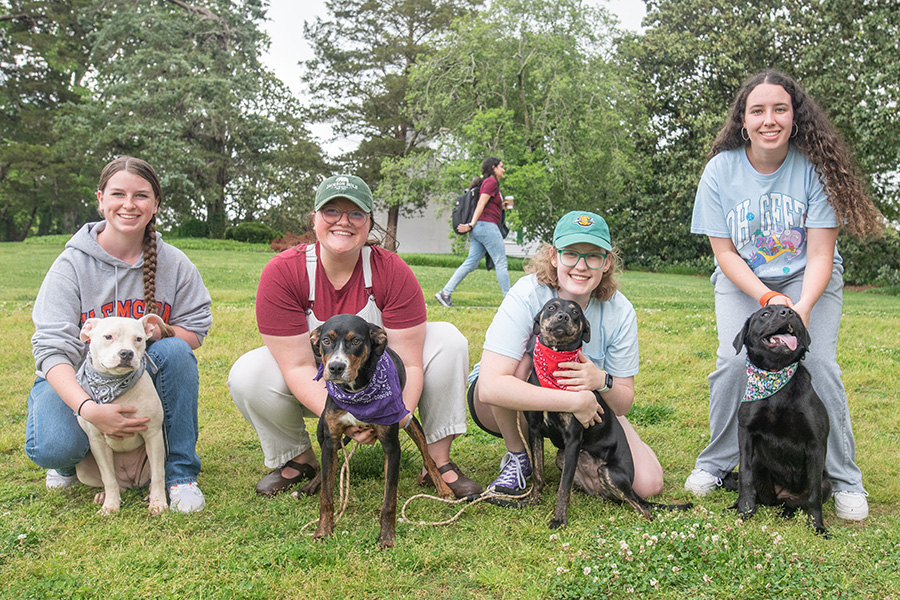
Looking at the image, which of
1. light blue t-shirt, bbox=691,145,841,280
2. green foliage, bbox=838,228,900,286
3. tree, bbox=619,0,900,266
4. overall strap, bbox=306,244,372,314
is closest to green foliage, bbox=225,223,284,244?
tree, bbox=619,0,900,266

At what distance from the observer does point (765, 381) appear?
323cm

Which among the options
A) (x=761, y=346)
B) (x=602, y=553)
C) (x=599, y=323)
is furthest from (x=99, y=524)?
(x=761, y=346)

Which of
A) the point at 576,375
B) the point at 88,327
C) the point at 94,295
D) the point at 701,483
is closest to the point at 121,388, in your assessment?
the point at 88,327

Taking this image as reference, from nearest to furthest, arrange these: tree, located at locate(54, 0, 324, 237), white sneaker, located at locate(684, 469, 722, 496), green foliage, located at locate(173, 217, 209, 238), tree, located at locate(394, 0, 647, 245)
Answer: white sneaker, located at locate(684, 469, 722, 496) → tree, located at locate(394, 0, 647, 245) → tree, located at locate(54, 0, 324, 237) → green foliage, located at locate(173, 217, 209, 238)

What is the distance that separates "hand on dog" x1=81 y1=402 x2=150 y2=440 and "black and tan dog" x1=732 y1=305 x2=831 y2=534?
9.82 ft

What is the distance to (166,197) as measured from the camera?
1138 inches

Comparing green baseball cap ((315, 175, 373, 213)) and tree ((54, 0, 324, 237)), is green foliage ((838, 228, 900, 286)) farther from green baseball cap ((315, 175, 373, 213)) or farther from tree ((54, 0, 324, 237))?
tree ((54, 0, 324, 237))

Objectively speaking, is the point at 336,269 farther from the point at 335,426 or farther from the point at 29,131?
the point at 29,131

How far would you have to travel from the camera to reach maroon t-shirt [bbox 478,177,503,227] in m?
9.79

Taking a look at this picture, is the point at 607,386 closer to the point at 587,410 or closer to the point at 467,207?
the point at 587,410

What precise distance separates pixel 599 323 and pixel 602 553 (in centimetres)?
120

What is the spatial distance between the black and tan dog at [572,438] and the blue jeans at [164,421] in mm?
1797

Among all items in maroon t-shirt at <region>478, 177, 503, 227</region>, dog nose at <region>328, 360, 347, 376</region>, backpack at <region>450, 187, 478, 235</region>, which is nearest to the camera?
dog nose at <region>328, 360, 347, 376</region>

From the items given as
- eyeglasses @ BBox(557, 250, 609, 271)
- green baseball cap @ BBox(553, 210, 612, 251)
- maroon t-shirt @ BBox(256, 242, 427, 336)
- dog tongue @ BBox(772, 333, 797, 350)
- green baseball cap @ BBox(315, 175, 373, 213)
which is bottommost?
dog tongue @ BBox(772, 333, 797, 350)
